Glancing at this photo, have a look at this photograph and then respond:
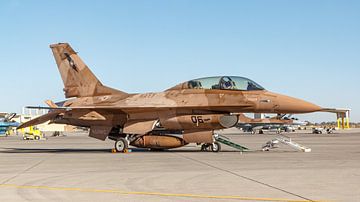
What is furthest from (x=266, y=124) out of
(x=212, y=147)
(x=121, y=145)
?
(x=121, y=145)

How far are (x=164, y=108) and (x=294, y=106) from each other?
18.3 feet

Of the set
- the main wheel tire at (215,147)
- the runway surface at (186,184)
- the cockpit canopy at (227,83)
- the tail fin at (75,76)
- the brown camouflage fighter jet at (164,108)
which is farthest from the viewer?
the tail fin at (75,76)

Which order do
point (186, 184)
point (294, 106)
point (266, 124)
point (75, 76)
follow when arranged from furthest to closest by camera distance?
point (266, 124) → point (75, 76) → point (294, 106) → point (186, 184)

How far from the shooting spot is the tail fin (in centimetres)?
2444

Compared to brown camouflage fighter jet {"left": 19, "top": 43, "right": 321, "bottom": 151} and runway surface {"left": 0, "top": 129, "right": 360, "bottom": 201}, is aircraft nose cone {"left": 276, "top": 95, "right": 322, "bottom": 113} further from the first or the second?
runway surface {"left": 0, "top": 129, "right": 360, "bottom": 201}

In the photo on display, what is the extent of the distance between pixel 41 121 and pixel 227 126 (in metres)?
9.33

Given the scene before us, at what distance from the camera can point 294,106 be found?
65.2 feet

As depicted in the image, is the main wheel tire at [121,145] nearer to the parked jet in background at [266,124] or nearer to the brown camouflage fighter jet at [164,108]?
the brown camouflage fighter jet at [164,108]

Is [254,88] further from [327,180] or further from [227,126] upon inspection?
[327,180]

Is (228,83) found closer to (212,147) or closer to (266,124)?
(212,147)

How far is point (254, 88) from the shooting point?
2069 centimetres

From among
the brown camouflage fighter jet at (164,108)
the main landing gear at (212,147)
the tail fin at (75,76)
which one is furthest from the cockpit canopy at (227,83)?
the tail fin at (75,76)

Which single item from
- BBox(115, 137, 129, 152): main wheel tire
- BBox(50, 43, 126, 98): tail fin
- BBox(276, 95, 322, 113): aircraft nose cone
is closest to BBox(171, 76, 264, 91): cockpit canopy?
BBox(276, 95, 322, 113): aircraft nose cone

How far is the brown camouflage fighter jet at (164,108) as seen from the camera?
66.9ft
